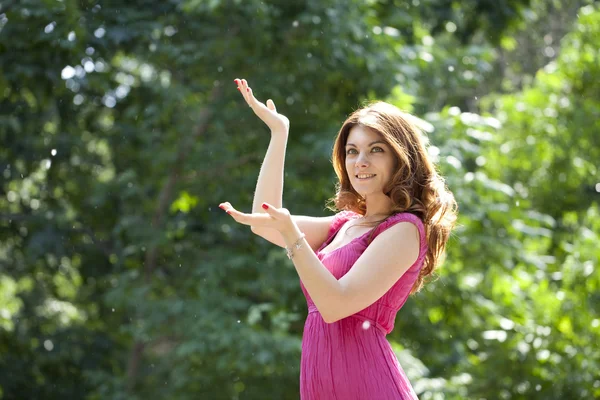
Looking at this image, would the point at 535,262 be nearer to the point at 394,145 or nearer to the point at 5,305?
the point at 394,145

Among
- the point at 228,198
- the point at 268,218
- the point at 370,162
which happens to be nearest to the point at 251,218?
the point at 268,218

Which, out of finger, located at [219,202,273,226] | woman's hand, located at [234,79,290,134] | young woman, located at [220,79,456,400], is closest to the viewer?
finger, located at [219,202,273,226]

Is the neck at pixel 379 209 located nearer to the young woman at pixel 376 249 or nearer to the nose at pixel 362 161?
the young woman at pixel 376 249

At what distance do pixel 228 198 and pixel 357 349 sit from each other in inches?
194

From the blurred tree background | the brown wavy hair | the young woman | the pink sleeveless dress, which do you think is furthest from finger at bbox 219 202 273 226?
the blurred tree background

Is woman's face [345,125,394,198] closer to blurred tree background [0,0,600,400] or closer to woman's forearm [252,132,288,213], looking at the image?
woman's forearm [252,132,288,213]

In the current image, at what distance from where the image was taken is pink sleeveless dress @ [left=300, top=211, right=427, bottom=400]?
6.72 ft

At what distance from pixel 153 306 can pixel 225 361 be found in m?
0.88

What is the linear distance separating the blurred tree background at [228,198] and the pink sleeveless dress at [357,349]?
355 centimetres

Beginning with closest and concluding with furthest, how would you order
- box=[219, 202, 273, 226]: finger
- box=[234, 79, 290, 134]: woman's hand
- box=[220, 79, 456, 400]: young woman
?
box=[219, 202, 273, 226]: finger < box=[220, 79, 456, 400]: young woman < box=[234, 79, 290, 134]: woman's hand

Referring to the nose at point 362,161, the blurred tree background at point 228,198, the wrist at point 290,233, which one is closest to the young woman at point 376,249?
the nose at point 362,161

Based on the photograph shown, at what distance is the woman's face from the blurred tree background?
139 inches

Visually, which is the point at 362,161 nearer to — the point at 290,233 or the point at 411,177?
the point at 411,177

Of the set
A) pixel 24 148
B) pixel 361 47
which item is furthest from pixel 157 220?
pixel 361 47
